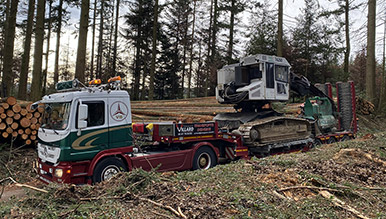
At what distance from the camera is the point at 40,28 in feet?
44.6

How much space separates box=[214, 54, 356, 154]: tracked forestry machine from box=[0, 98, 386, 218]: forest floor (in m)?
3.43

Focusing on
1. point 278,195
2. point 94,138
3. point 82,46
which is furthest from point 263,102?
point 82,46

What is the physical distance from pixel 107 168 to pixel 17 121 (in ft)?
15.6

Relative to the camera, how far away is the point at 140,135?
885 cm

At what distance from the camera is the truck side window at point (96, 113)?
23.5 ft

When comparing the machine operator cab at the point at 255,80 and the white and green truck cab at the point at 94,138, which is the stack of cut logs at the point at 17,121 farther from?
the machine operator cab at the point at 255,80

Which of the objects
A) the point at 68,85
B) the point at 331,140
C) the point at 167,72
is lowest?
the point at 331,140

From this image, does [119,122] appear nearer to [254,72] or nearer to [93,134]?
[93,134]

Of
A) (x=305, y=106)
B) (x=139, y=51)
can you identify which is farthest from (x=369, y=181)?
(x=139, y=51)

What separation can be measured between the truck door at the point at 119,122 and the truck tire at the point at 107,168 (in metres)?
0.37

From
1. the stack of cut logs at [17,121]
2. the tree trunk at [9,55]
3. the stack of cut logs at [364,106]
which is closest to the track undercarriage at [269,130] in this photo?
the stack of cut logs at [17,121]

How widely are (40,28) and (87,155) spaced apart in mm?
9326

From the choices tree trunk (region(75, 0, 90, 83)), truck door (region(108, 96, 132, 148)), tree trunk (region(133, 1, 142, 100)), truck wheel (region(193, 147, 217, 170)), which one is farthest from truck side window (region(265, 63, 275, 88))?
tree trunk (region(133, 1, 142, 100))

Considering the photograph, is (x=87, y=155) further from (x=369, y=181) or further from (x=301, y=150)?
(x=301, y=150)
